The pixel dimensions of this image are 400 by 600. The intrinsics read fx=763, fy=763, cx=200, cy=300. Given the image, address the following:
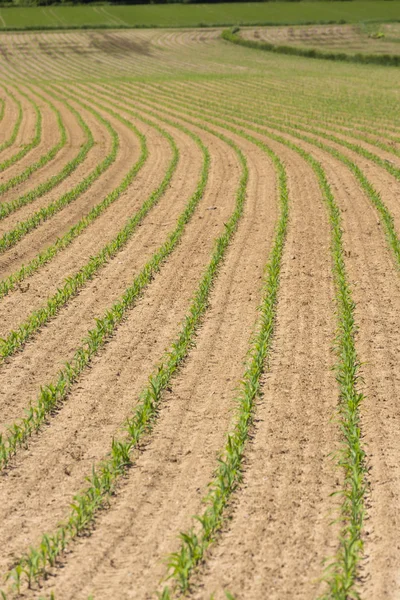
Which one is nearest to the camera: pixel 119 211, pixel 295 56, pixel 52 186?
pixel 119 211

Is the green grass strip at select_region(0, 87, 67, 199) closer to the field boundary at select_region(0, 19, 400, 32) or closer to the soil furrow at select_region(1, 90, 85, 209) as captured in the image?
the soil furrow at select_region(1, 90, 85, 209)

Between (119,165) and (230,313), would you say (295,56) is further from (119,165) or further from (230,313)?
(230,313)

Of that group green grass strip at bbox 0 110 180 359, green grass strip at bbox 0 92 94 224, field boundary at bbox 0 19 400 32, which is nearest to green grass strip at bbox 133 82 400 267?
green grass strip at bbox 0 110 180 359

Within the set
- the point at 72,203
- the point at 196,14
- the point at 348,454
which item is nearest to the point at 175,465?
the point at 348,454

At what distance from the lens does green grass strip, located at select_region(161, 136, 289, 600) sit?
19.0 feet

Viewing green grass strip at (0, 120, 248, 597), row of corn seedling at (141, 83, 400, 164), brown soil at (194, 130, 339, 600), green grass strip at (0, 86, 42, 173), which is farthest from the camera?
row of corn seedling at (141, 83, 400, 164)

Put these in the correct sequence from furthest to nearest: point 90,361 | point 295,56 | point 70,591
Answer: point 295,56 → point 90,361 → point 70,591

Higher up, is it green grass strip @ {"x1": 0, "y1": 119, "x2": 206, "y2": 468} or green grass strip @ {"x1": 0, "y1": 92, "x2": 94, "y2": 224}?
green grass strip @ {"x1": 0, "y1": 92, "x2": 94, "y2": 224}

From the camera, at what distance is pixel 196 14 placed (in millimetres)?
88062

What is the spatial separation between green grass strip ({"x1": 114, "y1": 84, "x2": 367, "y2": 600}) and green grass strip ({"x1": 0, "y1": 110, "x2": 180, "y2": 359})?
3.98 metres

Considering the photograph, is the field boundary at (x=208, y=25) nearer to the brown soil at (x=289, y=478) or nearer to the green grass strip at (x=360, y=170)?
the green grass strip at (x=360, y=170)

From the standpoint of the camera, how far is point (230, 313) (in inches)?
432

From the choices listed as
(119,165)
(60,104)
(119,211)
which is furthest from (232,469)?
(60,104)

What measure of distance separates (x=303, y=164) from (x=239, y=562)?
16.6 metres
